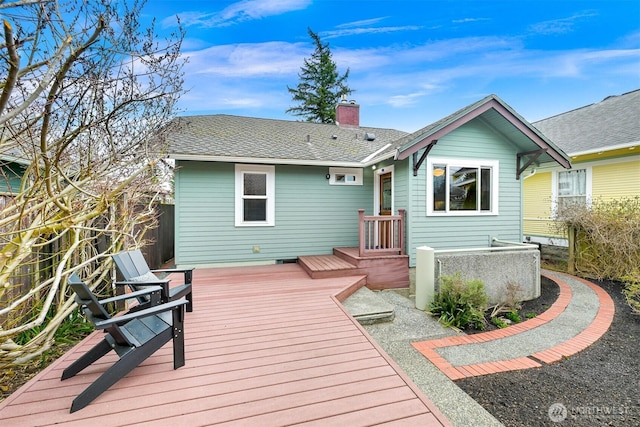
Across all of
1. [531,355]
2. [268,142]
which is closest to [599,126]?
[531,355]

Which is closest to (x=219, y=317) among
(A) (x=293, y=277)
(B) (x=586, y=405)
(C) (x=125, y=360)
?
(C) (x=125, y=360)

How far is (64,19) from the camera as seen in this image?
2.49 m

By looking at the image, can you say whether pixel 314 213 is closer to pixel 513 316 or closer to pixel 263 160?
pixel 263 160

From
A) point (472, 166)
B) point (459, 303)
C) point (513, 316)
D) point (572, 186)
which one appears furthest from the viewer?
point (572, 186)

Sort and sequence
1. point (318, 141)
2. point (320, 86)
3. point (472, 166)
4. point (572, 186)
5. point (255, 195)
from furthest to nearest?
point (320, 86) < point (572, 186) < point (318, 141) < point (255, 195) < point (472, 166)

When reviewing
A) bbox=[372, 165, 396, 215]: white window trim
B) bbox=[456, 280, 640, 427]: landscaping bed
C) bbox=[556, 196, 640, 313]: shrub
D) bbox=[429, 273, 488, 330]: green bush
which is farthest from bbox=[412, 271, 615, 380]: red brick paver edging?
bbox=[372, 165, 396, 215]: white window trim

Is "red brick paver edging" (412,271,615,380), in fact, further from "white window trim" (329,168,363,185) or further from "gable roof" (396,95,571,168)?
"white window trim" (329,168,363,185)

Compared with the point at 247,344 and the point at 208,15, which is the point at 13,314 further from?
the point at 208,15

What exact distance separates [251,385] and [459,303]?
388cm

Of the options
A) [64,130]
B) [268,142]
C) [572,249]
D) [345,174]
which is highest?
[268,142]

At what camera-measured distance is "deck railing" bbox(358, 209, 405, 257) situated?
610 cm

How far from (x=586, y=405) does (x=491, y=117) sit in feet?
19.4

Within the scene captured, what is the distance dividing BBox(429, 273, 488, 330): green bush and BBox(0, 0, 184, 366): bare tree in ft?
16.8

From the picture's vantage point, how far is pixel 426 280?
16.7 ft
